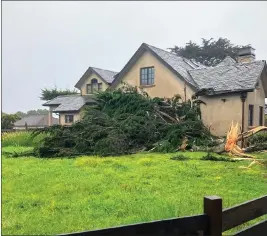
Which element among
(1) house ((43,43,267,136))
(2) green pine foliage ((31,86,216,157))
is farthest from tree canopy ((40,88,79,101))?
(2) green pine foliage ((31,86,216,157))

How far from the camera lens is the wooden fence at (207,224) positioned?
957 mm

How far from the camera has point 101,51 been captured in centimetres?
126

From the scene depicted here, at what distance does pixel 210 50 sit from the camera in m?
1.85

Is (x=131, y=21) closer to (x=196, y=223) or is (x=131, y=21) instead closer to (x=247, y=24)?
(x=247, y=24)

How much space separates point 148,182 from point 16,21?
66.5 inches

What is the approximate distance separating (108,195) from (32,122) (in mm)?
914

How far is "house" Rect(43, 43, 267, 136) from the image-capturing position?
185cm

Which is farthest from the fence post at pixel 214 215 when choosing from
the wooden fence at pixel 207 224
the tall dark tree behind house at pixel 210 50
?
the tall dark tree behind house at pixel 210 50

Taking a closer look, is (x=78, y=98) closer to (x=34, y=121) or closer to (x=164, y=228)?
(x=34, y=121)

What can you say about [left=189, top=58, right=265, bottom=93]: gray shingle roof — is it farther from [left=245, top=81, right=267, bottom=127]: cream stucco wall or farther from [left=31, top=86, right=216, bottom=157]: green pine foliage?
[left=31, top=86, right=216, bottom=157]: green pine foliage

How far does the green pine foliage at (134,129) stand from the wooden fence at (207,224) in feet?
9.04

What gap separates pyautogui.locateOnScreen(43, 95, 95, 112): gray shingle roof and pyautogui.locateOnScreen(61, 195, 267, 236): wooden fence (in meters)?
0.61

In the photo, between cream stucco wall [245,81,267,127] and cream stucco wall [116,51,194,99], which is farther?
cream stucco wall [116,51,194,99]

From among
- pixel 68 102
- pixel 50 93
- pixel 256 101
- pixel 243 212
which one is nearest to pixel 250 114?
pixel 256 101
